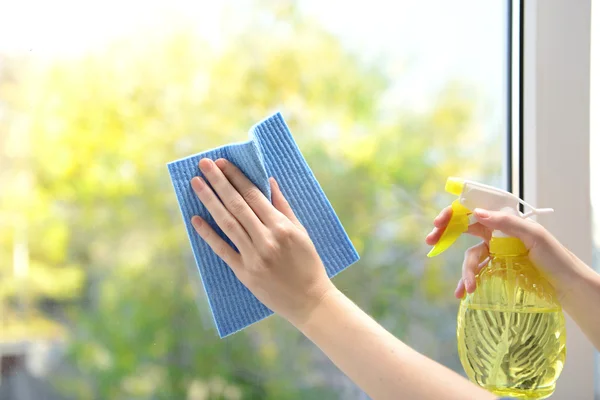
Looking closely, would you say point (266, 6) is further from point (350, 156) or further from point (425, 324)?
point (425, 324)

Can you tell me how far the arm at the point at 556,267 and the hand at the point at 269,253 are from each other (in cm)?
30

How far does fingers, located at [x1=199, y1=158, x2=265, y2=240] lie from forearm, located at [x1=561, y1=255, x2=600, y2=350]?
49 cm

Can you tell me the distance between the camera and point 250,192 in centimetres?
75

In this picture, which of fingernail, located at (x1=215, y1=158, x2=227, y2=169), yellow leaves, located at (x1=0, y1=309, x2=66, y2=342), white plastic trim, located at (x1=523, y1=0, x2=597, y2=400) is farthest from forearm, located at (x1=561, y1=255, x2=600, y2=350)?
yellow leaves, located at (x1=0, y1=309, x2=66, y2=342)

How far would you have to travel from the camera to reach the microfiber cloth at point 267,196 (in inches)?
30.9

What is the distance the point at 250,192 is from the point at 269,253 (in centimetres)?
8

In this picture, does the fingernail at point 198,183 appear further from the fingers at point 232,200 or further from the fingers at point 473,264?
the fingers at point 473,264

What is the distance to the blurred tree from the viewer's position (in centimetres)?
97

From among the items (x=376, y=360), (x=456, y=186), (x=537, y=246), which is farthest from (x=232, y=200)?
(x=537, y=246)

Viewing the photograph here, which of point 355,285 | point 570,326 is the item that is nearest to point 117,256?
point 355,285

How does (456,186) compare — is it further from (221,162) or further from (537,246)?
(221,162)

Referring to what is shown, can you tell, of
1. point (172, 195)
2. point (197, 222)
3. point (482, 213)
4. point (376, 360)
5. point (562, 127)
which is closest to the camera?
point (376, 360)

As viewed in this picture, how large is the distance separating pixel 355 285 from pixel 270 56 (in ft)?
1.39

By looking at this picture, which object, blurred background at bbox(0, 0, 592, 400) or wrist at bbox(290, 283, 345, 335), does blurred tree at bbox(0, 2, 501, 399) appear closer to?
blurred background at bbox(0, 0, 592, 400)
